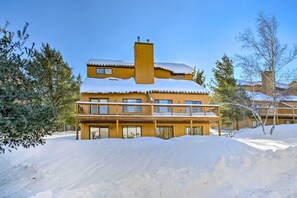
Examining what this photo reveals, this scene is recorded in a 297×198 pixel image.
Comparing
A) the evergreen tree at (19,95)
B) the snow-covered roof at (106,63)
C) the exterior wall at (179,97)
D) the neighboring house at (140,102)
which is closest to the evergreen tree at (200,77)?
the neighboring house at (140,102)

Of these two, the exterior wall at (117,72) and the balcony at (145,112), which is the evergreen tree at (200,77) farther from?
the balcony at (145,112)

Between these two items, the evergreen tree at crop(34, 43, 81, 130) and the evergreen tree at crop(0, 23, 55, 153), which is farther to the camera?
the evergreen tree at crop(34, 43, 81, 130)

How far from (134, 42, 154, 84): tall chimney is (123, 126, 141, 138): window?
4.25 metres

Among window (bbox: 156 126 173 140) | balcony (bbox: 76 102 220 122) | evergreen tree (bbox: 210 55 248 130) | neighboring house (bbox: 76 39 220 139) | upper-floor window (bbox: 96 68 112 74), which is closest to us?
balcony (bbox: 76 102 220 122)

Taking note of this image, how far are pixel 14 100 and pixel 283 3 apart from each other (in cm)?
1120

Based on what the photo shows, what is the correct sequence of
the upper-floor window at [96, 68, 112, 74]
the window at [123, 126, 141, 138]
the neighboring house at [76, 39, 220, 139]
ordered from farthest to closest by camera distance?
the upper-floor window at [96, 68, 112, 74] → the window at [123, 126, 141, 138] → the neighboring house at [76, 39, 220, 139]

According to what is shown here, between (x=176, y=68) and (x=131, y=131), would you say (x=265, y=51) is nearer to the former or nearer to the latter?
(x=176, y=68)

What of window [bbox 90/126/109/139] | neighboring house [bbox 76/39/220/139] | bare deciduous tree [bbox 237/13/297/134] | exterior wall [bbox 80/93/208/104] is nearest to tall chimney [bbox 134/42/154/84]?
neighboring house [bbox 76/39/220/139]

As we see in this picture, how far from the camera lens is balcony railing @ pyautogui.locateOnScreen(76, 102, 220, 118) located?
16797 mm

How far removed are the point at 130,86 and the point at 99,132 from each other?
4.43 m

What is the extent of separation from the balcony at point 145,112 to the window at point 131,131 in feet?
3.42

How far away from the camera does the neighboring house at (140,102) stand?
16.6 meters

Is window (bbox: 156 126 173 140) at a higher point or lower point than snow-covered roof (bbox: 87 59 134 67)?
lower

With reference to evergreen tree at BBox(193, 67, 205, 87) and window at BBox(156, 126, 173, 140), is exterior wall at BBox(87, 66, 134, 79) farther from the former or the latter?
evergreen tree at BBox(193, 67, 205, 87)
